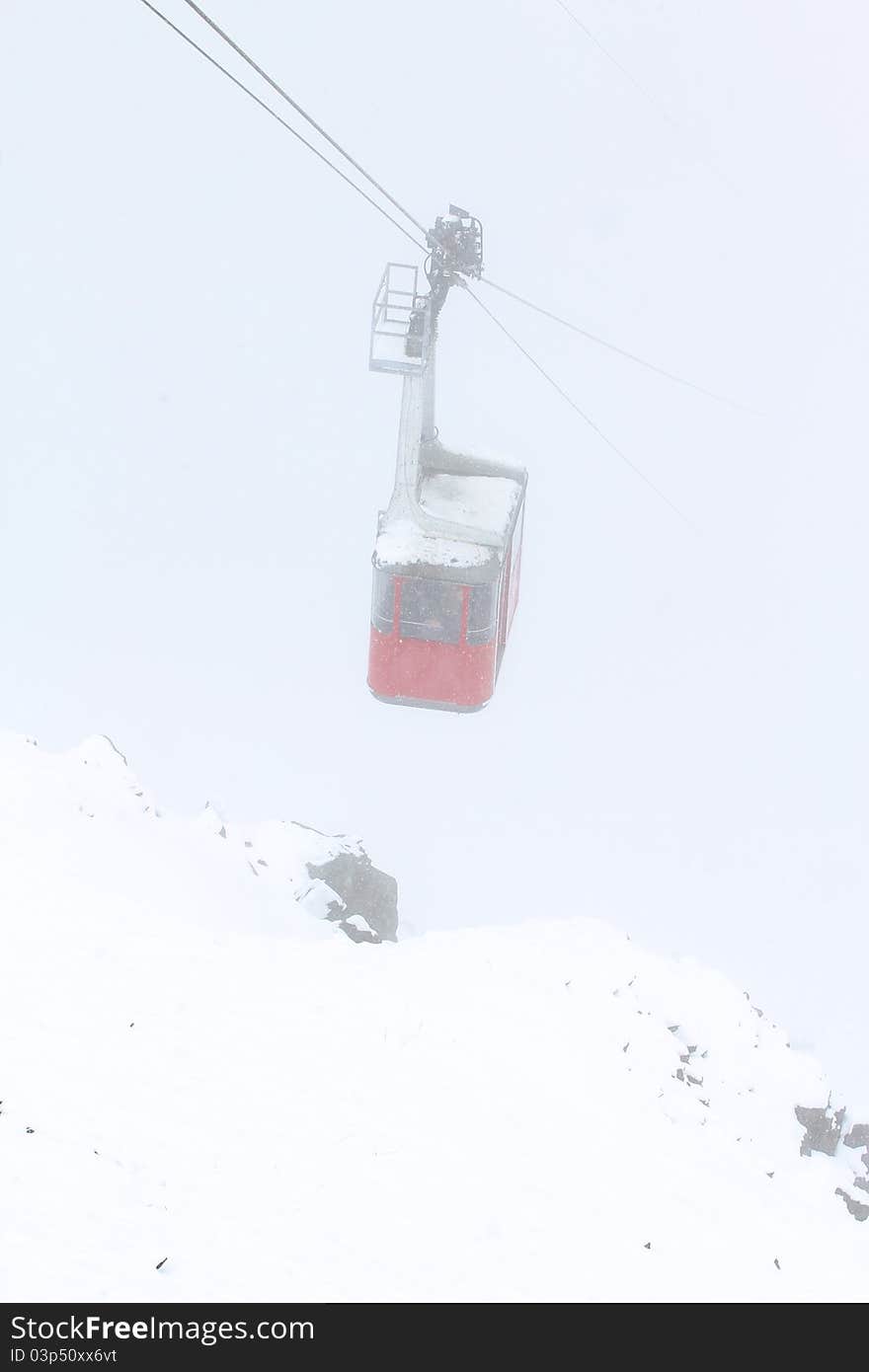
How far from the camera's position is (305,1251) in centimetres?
625

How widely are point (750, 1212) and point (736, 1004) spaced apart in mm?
5316

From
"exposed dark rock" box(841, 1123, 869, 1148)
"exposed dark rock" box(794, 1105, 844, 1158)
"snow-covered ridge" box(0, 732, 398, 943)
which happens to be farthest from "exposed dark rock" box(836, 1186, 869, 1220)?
"snow-covered ridge" box(0, 732, 398, 943)

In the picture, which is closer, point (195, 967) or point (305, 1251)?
point (305, 1251)

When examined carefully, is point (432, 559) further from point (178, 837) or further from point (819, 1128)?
point (819, 1128)

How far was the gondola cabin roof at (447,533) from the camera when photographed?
1087 cm

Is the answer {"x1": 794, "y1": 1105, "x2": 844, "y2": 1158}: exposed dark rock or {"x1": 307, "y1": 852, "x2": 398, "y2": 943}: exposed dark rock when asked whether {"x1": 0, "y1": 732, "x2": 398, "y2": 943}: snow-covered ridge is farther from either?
{"x1": 794, "y1": 1105, "x2": 844, "y2": 1158}: exposed dark rock

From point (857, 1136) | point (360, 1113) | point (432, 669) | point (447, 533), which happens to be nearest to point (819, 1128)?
point (857, 1136)

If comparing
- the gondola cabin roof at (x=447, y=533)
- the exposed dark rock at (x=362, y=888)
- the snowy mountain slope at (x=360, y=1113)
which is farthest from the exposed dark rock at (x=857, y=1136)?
the gondola cabin roof at (x=447, y=533)

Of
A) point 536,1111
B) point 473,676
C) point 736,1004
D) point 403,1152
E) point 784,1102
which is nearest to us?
point 403,1152

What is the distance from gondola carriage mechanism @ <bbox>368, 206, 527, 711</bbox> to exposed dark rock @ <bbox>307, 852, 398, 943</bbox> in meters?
6.28

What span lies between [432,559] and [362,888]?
332 inches

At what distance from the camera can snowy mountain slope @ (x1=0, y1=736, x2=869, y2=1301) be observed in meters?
6.16

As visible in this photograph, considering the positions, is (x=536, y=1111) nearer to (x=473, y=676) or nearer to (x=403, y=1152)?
(x=403, y=1152)
